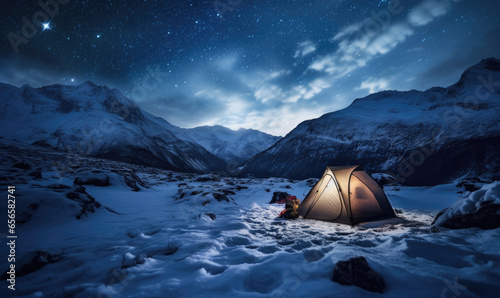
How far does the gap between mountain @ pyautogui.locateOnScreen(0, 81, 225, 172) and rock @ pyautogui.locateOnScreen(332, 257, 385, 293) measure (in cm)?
6820

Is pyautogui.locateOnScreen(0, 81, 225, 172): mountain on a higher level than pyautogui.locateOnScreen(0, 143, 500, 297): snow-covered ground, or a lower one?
higher

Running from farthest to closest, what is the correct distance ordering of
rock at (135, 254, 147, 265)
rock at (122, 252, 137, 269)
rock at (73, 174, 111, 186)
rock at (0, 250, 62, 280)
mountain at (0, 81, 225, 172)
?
mountain at (0, 81, 225, 172)
rock at (73, 174, 111, 186)
rock at (135, 254, 147, 265)
rock at (122, 252, 137, 269)
rock at (0, 250, 62, 280)

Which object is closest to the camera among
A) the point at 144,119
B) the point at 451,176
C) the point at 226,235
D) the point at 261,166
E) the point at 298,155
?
the point at 226,235

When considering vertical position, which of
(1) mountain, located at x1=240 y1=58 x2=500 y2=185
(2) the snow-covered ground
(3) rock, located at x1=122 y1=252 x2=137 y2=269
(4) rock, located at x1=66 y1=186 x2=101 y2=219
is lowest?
(2) the snow-covered ground

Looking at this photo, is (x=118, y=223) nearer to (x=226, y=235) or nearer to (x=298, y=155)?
(x=226, y=235)

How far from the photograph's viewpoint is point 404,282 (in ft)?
7.58

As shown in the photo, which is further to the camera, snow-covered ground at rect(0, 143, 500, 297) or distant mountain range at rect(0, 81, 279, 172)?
distant mountain range at rect(0, 81, 279, 172)

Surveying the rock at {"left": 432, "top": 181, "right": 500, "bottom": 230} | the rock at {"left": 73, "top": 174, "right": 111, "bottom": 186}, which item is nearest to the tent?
the rock at {"left": 432, "top": 181, "right": 500, "bottom": 230}

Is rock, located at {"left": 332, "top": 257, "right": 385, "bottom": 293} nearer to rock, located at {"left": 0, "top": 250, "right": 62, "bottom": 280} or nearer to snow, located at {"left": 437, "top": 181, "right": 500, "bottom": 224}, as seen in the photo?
snow, located at {"left": 437, "top": 181, "right": 500, "bottom": 224}

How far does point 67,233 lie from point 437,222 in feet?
31.1

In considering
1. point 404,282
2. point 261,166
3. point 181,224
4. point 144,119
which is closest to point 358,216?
point 404,282

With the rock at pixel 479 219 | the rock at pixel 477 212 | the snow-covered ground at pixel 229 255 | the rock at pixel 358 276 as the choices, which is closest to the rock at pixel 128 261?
the snow-covered ground at pixel 229 255

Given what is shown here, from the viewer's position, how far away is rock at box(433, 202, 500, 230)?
394 centimetres

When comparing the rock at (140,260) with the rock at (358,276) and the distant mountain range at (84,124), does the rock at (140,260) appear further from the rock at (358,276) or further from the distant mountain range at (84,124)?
the distant mountain range at (84,124)
